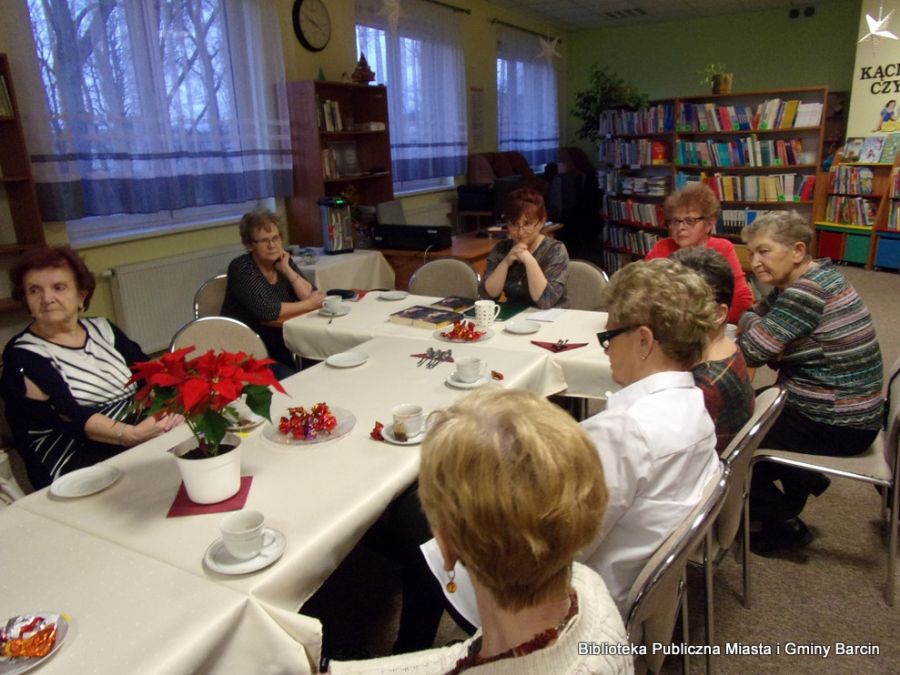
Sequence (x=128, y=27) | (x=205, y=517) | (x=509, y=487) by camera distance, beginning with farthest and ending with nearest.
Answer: (x=128, y=27)
(x=205, y=517)
(x=509, y=487)

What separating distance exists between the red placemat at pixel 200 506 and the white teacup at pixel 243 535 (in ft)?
0.48

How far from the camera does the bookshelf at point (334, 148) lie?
175 inches

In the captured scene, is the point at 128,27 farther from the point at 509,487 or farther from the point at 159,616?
the point at 509,487

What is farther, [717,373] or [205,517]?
[717,373]

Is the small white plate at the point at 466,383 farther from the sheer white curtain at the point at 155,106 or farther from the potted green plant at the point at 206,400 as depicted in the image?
the sheer white curtain at the point at 155,106

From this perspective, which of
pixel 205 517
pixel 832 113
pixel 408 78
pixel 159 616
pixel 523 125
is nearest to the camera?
pixel 159 616

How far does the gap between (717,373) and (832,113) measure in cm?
733

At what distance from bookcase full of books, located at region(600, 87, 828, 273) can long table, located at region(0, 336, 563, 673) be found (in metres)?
5.22

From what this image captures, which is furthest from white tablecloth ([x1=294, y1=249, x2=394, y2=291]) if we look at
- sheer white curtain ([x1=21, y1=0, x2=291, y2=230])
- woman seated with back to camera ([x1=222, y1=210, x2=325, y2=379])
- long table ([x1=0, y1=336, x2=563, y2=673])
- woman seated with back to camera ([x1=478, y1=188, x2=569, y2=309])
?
long table ([x1=0, y1=336, x2=563, y2=673])

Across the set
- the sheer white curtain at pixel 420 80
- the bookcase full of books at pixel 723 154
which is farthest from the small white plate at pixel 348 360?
the bookcase full of books at pixel 723 154

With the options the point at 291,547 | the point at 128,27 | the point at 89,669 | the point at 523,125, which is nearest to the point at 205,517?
the point at 291,547

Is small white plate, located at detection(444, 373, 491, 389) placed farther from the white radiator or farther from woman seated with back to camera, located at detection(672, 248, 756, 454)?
the white radiator

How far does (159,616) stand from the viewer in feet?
3.11

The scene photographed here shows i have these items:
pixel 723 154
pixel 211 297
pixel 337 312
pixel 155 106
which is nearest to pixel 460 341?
pixel 337 312
